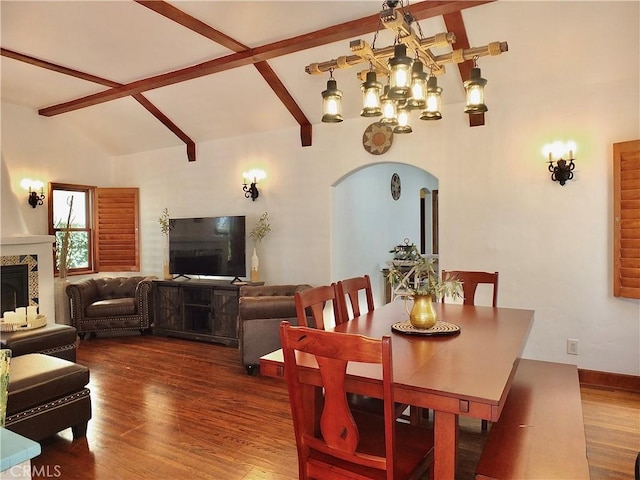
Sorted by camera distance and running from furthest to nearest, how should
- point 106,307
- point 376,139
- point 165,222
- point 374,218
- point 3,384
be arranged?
point 374,218, point 165,222, point 106,307, point 376,139, point 3,384

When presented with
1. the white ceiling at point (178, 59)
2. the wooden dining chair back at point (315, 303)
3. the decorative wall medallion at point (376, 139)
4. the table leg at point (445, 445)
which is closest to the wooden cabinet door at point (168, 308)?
the white ceiling at point (178, 59)

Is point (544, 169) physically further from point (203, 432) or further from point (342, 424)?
point (203, 432)

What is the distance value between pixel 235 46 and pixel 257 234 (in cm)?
243

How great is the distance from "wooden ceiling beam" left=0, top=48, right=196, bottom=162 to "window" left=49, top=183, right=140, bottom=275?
4.27ft

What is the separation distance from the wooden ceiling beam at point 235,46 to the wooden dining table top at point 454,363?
286 centimetres

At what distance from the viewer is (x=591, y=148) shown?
3.93 m

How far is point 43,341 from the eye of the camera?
3.78 metres

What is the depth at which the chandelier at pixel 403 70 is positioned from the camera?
2.08 meters

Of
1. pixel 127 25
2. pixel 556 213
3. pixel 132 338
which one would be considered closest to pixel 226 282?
pixel 132 338

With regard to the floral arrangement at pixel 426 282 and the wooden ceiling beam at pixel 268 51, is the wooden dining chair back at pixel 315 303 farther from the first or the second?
the wooden ceiling beam at pixel 268 51

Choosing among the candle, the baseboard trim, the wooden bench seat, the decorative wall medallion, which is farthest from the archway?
the candle

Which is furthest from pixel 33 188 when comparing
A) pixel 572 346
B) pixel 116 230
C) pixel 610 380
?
pixel 610 380

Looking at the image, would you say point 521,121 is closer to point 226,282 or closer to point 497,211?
point 497,211

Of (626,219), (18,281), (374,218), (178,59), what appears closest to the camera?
(626,219)
